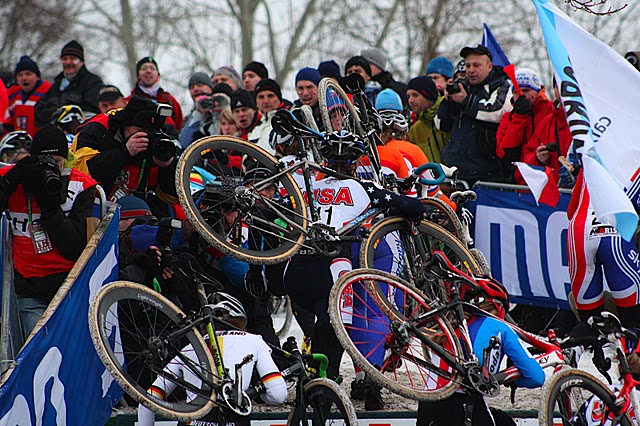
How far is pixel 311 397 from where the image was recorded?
25.6ft

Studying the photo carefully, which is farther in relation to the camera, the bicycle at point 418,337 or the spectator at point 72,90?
the spectator at point 72,90

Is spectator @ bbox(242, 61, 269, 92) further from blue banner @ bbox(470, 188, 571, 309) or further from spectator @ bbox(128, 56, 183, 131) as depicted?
blue banner @ bbox(470, 188, 571, 309)

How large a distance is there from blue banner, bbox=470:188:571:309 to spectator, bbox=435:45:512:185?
1.38 feet

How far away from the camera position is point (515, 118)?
11391mm

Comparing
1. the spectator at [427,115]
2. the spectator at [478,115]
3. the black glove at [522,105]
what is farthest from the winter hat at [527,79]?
the spectator at [427,115]

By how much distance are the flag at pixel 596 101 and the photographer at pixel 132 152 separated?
3.03m

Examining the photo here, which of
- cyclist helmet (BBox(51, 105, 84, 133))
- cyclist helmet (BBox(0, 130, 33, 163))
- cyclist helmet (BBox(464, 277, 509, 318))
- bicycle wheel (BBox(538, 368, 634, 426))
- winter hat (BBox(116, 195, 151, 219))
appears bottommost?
bicycle wheel (BBox(538, 368, 634, 426))

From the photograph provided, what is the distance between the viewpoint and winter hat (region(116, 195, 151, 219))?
349 inches

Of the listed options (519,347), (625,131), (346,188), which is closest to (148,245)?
(346,188)

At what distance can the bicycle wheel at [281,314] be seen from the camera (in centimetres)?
1175

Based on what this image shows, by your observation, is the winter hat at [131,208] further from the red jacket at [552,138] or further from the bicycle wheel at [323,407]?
the red jacket at [552,138]

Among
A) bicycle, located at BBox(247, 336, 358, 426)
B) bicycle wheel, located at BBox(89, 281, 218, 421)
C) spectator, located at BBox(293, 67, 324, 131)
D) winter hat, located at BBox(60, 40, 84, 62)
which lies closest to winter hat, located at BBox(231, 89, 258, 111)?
spectator, located at BBox(293, 67, 324, 131)

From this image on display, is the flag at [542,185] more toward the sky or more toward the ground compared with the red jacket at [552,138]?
more toward the ground

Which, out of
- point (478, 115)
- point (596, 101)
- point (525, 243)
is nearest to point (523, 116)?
point (478, 115)
